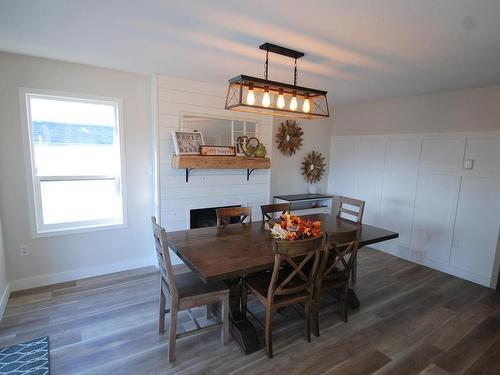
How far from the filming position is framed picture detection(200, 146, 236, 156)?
3.54m

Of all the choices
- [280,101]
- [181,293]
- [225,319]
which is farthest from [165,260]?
[280,101]

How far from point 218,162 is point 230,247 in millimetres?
1519

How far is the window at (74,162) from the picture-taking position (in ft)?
9.93

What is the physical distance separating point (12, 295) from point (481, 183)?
5529 mm

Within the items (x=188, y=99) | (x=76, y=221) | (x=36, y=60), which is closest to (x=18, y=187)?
(x=76, y=221)

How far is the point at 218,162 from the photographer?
3.60 meters

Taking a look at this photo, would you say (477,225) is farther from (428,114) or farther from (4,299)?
(4,299)

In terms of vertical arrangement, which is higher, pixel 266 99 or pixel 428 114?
pixel 428 114

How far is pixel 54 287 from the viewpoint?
10.2 feet

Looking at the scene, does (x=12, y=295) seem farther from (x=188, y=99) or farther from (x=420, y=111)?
(x=420, y=111)

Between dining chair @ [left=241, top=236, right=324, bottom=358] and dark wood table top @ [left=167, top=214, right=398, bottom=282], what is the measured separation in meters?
0.17

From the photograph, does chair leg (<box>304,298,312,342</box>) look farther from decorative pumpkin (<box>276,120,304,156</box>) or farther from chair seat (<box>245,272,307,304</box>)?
decorative pumpkin (<box>276,120,304,156</box>)

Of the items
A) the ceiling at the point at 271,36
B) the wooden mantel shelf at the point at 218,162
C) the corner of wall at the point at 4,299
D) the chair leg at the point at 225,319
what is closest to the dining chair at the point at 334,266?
the chair leg at the point at 225,319

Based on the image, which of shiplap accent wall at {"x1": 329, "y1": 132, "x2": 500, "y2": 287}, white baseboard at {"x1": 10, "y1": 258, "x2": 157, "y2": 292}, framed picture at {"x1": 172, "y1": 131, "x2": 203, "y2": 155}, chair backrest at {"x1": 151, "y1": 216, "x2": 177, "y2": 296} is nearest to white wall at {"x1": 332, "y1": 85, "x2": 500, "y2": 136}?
shiplap accent wall at {"x1": 329, "y1": 132, "x2": 500, "y2": 287}
